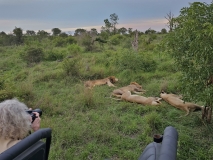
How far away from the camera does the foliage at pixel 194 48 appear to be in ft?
10.0

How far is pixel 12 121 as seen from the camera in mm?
1739

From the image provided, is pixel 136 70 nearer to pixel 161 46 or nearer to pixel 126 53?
pixel 126 53

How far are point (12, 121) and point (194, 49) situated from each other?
8.66 feet

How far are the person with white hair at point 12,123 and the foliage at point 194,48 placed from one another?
2.40 meters

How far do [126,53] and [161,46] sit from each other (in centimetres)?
432

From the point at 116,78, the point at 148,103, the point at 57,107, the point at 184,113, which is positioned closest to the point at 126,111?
the point at 148,103

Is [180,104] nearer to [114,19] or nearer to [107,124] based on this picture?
[107,124]

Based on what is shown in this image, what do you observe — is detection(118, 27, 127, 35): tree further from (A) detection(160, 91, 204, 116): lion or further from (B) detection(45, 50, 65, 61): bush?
(A) detection(160, 91, 204, 116): lion

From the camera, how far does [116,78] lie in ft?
25.6

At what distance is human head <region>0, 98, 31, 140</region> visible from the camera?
68.0 inches

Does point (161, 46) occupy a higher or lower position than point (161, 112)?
higher

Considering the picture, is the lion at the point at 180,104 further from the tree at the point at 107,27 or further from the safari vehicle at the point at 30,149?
the tree at the point at 107,27

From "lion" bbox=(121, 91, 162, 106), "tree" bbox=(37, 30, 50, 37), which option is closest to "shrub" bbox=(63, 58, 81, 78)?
"lion" bbox=(121, 91, 162, 106)

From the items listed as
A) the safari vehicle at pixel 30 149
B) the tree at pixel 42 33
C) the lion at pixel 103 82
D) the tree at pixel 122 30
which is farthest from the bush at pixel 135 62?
the tree at pixel 122 30
